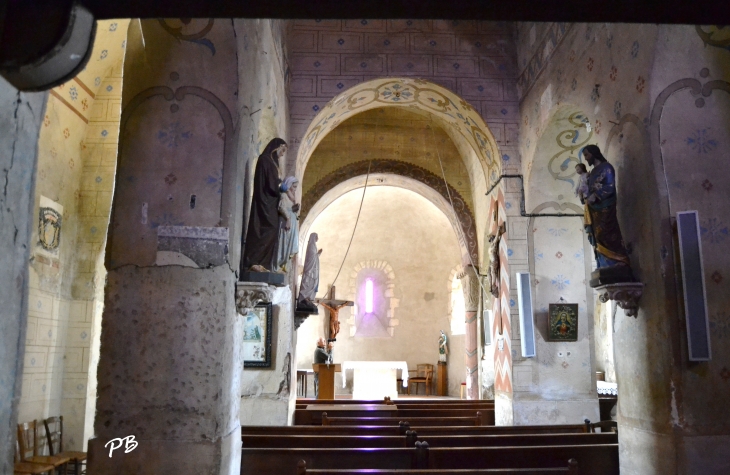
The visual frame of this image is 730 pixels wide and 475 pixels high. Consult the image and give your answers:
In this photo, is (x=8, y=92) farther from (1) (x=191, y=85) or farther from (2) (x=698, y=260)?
(2) (x=698, y=260)

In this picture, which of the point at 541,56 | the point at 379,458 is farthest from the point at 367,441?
the point at 541,56

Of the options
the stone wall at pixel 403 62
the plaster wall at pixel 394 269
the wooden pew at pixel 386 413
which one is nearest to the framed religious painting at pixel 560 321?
the wooden pew at pixel 386 413

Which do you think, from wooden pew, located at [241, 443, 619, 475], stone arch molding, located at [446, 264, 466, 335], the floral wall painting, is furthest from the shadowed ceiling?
wooden pew, located at [241, 443, 619, 475]

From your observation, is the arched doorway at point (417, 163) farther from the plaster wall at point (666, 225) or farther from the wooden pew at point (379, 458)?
the wooden pew at point (379, 458)

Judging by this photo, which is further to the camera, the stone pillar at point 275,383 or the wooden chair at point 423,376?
the wooden chair at point 423,376

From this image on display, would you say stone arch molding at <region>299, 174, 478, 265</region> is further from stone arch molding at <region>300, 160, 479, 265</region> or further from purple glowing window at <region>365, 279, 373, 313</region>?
purple glowing window at <region>365, 279, 373, 313</region>

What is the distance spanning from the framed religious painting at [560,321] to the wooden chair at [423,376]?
30.2 feet

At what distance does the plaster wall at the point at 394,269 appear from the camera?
17938 millimetres

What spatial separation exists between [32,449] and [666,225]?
7.40 m

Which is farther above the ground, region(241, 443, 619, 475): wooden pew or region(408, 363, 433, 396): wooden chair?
region(408, 363, 433, 396): wooden chair

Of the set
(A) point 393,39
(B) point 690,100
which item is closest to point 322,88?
(A) point 393,39

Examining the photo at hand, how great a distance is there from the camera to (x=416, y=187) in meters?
12.8

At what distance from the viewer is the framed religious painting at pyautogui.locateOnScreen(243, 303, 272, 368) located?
28.2 feet

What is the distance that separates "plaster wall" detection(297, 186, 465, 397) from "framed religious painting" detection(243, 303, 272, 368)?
891 centimetres
